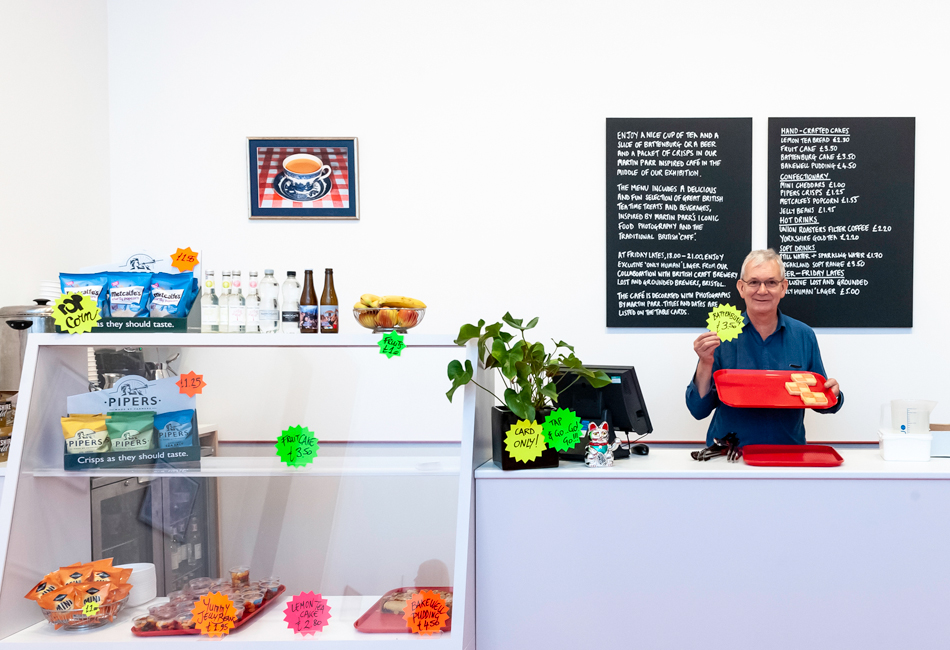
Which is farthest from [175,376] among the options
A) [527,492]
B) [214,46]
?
[214,46]

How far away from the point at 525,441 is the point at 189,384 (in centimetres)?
93

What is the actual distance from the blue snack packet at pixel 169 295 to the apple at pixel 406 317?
60cm

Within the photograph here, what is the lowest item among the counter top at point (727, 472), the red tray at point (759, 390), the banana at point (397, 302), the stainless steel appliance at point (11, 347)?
the counter top at point (727, 472)

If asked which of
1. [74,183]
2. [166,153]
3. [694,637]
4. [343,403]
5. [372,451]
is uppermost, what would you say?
[166,153]

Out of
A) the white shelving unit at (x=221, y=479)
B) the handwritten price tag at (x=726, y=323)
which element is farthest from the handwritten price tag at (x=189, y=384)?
the handwritten price tag at (x=726, y=323)

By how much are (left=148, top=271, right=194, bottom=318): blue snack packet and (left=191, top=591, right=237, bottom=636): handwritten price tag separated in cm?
75

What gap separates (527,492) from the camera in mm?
1675

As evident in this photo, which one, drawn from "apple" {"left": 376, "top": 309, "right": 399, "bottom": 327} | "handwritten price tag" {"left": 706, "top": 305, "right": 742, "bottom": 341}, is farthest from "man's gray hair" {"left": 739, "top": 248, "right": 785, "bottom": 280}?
"apple" {"left": 376, "top": 309, "right": 399, "bottom": 327}

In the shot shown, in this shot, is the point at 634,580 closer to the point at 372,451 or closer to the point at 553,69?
the point at 372,451

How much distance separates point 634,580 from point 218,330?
50.5 inches

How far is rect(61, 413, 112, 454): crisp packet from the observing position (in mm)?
1708

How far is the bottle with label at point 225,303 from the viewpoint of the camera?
5.70 ft

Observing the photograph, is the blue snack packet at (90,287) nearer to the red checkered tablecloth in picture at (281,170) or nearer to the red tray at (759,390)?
the red checkered tablecloth in picture at (281,170)

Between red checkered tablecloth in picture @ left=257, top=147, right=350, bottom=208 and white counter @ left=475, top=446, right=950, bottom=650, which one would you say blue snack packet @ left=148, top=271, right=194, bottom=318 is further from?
red checkered tablecloth in picture @ left=257, top=147, right=350, bottom=208
